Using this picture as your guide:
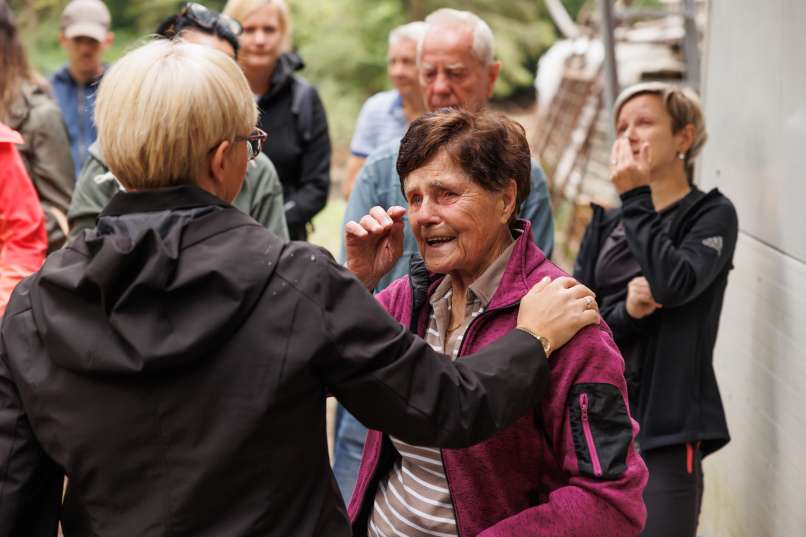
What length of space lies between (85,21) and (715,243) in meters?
5.09

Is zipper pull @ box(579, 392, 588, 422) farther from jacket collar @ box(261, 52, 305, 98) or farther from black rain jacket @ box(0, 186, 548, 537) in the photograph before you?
jacket collar @ box(261, 52, 305, 98)

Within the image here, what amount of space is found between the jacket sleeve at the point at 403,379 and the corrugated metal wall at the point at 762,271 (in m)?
1.80

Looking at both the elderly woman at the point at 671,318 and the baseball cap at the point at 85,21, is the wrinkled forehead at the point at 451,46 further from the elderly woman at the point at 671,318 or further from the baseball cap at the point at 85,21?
the baseball cap at the point at 85,21

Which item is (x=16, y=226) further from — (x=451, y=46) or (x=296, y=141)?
(x=296, y=141)

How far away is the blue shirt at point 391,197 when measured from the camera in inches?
157

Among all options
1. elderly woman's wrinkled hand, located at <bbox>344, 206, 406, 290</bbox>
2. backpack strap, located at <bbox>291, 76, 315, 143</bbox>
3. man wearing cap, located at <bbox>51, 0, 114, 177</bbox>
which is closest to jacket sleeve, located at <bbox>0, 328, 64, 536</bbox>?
elderly woman's wrinkled hand, located at <bbox>344, 206, 406, 290</bbox>

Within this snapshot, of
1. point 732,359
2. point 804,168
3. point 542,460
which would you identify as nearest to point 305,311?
point 542,460

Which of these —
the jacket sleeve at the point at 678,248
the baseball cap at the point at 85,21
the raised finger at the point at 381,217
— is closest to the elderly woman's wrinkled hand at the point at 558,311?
the raised finger at the point at 381,217

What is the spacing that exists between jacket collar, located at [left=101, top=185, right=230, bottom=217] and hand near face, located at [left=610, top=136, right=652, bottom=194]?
2.12m

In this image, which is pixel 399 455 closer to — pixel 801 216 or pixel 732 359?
pixel 801 216

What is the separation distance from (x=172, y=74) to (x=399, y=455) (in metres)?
1.22

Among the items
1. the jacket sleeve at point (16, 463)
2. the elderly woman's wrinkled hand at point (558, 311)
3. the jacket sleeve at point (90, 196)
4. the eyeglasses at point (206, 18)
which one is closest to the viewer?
the jacket sleeve at point (16, 463)

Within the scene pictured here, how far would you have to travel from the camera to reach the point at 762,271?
4180 mm

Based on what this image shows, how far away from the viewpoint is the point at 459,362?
2.20m
